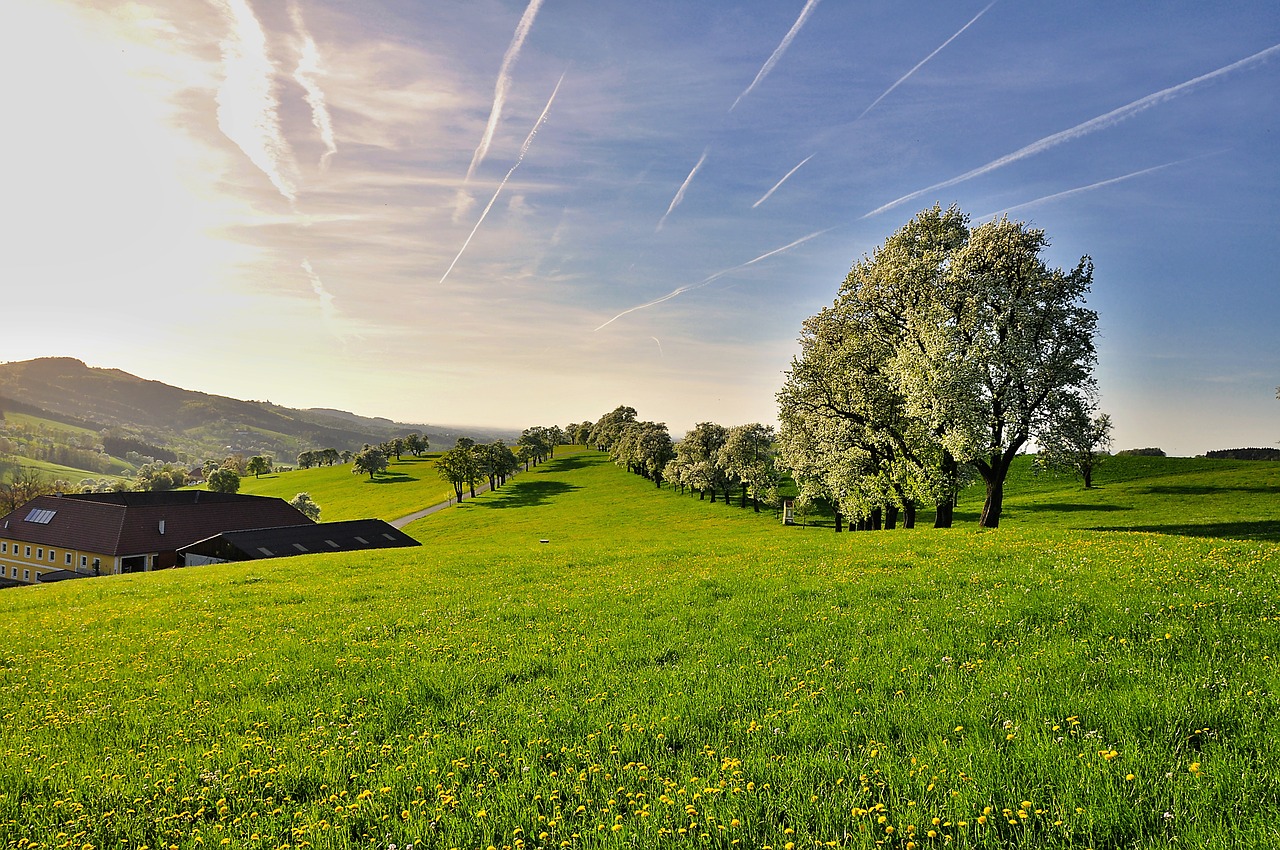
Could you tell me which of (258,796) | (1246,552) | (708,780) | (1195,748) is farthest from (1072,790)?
(1246,552)

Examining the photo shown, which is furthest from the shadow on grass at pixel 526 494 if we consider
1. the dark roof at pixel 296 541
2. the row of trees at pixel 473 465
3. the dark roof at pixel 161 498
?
the dark roof at pixel 296 541

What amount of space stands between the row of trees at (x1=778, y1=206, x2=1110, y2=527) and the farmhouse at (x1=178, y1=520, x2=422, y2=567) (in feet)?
165

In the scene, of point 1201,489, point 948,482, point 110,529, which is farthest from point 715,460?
point 110,529

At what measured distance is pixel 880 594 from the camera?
16.6m

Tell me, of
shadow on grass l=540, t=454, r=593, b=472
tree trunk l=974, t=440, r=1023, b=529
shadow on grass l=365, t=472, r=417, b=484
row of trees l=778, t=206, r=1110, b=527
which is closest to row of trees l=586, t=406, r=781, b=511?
shadow on grass l=540, t=454, r=593, b=472

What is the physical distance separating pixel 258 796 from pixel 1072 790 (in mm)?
9777

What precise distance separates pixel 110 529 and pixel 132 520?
267 centimetres

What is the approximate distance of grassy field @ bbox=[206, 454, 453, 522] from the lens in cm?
13962

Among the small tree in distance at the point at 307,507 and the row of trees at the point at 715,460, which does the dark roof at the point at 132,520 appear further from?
the row of trees at the point at 715,460

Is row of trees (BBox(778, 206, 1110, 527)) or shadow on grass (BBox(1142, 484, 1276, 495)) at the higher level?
row of trees (BBox(778, 206, 1110, 527))

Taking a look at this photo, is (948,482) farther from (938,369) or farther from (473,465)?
(473,465)

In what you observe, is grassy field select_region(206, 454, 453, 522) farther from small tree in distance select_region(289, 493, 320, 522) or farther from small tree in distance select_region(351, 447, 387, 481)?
small tree in distance select_region(289, 493, 320, 522)

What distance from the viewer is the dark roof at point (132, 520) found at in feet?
284

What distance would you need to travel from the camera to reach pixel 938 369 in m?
32.8
